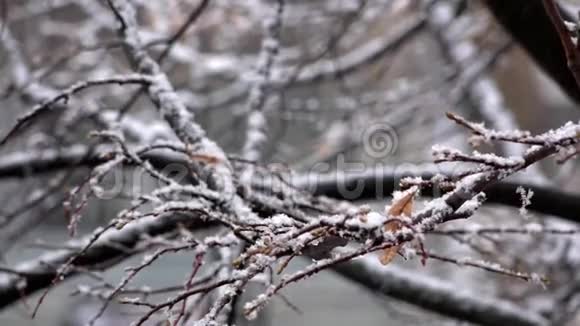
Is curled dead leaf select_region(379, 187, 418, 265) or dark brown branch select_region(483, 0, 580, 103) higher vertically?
dark brown branch select_region(483, 0, 580, 103)

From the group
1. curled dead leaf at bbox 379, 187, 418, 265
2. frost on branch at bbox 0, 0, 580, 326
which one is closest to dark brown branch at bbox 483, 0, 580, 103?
frost on branch at bbox 0, 0, 580, 326

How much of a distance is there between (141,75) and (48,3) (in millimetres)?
3806

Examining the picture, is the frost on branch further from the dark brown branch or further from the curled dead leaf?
the dark brown branch

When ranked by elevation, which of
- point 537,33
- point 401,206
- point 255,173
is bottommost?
point 401,206

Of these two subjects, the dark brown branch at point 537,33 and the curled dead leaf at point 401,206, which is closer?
the curled dead leaf at point 401,206

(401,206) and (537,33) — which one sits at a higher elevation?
(537,33)

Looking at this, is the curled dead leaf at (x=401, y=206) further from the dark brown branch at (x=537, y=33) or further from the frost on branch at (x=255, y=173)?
the dark brown branch at (x=537, y=33)

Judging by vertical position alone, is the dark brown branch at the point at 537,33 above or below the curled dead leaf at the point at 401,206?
above

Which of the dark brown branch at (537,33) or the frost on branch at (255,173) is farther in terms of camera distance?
the dark brown branch at (537,33)

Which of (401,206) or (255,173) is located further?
(255,173)

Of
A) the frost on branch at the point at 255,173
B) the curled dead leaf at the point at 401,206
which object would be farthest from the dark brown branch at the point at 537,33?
the curled dead leaf at the point at 401,206

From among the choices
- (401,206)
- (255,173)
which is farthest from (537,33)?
(401,206)

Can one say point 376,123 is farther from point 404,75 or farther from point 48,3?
point 404,75

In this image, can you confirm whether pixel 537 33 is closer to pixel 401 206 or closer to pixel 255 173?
pixel 255 173
